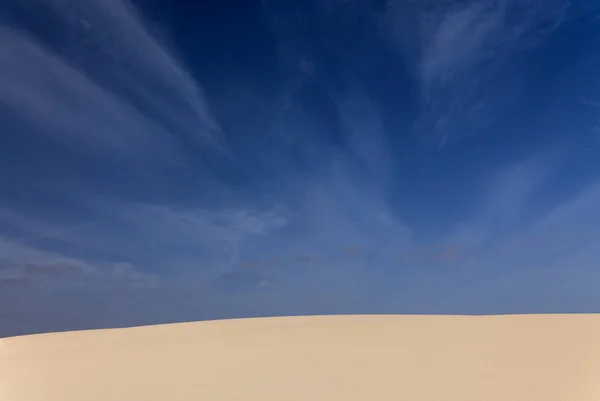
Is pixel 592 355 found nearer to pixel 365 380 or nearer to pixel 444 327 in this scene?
pixel 444 327

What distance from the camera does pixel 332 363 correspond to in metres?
9.73

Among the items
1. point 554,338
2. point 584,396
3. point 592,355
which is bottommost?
point 584,396

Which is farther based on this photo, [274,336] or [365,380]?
[274,336]

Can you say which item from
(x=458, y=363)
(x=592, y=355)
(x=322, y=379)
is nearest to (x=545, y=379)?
(x=458, y=363)

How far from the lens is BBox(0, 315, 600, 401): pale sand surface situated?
783cm

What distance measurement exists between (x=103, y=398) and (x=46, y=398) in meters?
1.23

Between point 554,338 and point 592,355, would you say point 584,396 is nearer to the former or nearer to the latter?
point 592,355

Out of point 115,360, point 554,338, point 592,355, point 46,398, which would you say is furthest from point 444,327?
point 46,398

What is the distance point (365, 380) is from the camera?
840 centimetres

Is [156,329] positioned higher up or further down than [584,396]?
higher up

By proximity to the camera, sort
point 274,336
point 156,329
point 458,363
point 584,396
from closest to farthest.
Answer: point 584,396 → point 458,363 → point 274,336 → point 156,329

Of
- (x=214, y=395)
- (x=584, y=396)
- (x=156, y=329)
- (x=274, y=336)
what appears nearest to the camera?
(x=584, y=396)

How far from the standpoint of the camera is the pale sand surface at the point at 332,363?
25.7 feet

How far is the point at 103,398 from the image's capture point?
8016 mm
